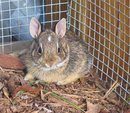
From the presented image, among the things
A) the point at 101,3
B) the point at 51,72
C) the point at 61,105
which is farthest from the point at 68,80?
the point at 101,3

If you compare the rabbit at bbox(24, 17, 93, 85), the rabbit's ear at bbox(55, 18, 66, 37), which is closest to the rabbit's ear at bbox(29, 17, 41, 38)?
the rabbit at bbox(24, 17, 93, 85)

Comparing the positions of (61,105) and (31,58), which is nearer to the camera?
(61,105)

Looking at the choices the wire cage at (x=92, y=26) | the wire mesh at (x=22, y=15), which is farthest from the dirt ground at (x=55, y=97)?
the wire mesh at (x=22, y=15)

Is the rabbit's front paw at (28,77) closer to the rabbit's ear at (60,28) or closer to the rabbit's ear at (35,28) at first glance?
the rabbit's ear at (35,28)

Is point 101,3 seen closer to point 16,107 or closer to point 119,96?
point 119,96

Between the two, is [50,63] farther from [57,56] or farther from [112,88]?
[112,88]

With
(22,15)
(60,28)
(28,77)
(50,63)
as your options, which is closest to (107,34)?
(60,28)
